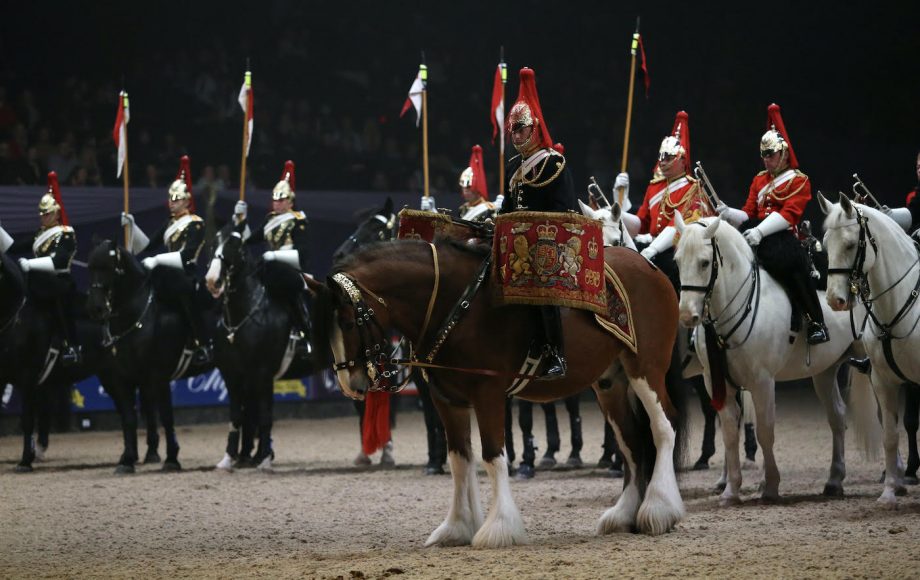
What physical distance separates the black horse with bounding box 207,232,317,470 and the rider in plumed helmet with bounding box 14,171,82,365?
5.13ft

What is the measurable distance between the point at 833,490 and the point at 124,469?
6.07 metres

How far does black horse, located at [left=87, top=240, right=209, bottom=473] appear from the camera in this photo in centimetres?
1073

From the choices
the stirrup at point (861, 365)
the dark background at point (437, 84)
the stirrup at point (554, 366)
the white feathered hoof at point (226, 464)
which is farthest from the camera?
the dark background at point (437, 84)

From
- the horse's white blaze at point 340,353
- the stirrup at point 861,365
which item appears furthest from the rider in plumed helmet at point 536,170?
the stirrup at point 861,365

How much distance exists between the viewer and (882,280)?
7.30 m

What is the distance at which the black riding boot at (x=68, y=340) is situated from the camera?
11.4 m

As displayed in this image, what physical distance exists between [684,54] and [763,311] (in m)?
12.5

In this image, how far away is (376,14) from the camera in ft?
63.0

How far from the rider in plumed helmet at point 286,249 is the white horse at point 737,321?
13.7ft

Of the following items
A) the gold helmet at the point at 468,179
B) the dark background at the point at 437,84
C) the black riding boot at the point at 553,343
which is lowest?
the black riding boot at the point at 553,343

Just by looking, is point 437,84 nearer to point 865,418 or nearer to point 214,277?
point 214,277

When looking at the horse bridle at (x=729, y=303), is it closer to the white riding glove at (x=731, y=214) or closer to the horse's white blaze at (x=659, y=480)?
the white riding glove at (x=731, y=214)

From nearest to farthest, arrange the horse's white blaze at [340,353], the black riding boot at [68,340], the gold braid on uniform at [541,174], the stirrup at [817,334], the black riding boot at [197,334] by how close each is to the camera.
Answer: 1. the horse's white blaze at [340,353]
2. the gold braid on uniform at [541,174]
3. the stirrup at [817,334]
4. the black riding boot at [197,334]
5. the black riding boot at [68,340]

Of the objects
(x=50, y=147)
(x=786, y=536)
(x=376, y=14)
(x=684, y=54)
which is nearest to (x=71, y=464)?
(x=50, y=147)
